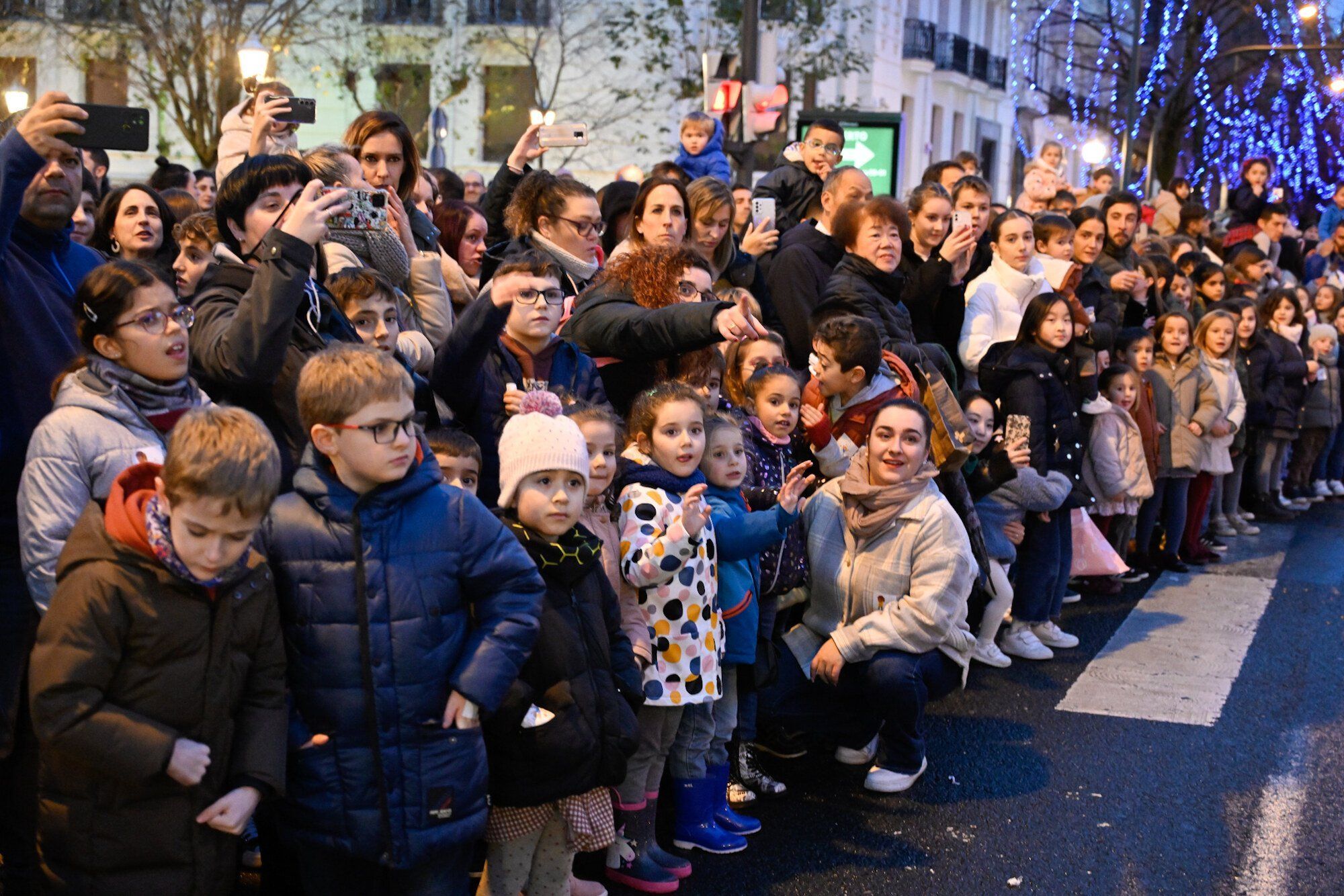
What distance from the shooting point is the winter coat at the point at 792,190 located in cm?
935

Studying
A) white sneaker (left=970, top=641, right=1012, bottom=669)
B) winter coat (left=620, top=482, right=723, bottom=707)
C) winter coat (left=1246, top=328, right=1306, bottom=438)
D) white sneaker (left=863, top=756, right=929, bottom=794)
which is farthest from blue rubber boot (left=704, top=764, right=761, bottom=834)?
winter coat (left=1246, top=328, right=1306, bottom=438)

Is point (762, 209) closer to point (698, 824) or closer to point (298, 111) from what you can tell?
point (298, 111)

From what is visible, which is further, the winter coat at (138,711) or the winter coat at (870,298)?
the winter coat at (870,298)

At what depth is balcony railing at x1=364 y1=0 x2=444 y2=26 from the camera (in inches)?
1273

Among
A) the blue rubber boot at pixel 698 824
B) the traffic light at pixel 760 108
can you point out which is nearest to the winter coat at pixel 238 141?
the blue rubber boot at pixel 698 824

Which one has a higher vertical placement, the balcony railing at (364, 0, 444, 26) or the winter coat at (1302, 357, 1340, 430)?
the balcony railing at (364, 0, 444, 26)

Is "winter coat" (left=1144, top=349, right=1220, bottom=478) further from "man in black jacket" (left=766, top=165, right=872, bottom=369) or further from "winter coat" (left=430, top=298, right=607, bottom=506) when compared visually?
"winter coat" (left=430, top=298, right=607, bottom=506)

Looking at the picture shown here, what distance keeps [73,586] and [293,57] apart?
29371mm

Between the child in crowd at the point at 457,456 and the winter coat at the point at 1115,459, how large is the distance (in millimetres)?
5421

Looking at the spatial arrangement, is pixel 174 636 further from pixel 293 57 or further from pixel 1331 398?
pixel 293 57

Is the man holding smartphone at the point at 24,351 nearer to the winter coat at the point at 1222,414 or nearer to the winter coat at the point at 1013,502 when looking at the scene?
the winter coat at the point at 1013,502

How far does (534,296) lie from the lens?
482 cm

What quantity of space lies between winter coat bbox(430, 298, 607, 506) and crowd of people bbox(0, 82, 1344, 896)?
0.01 m

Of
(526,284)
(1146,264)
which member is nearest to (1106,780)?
(526,284)
